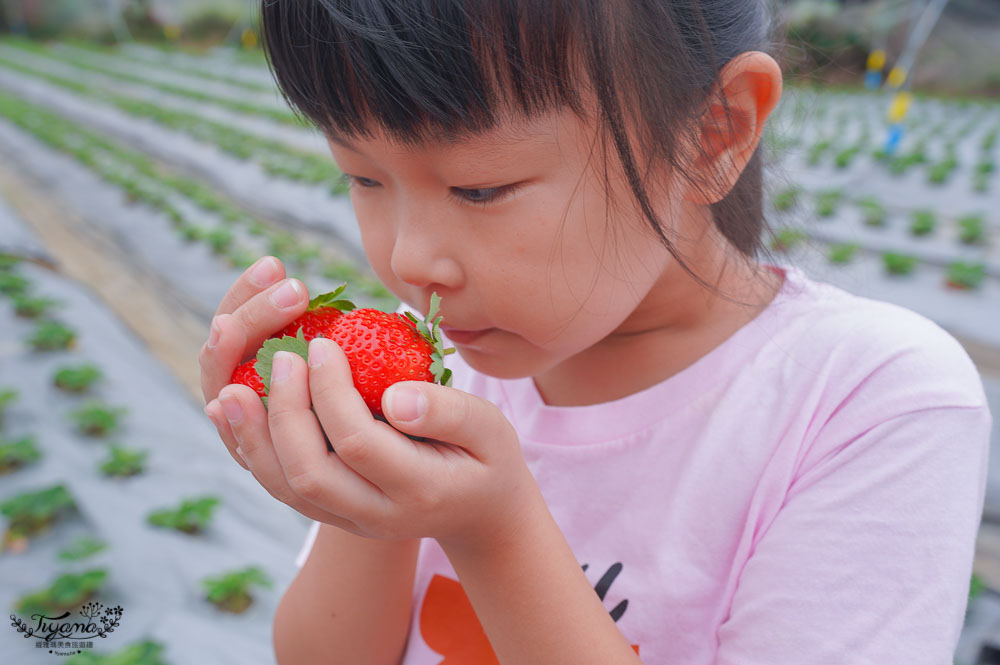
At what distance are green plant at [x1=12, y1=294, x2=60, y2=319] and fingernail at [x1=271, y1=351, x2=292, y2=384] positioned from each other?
339 centimetres

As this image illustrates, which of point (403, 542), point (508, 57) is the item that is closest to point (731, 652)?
point (403, 542)

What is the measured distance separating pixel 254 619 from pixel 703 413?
148cm

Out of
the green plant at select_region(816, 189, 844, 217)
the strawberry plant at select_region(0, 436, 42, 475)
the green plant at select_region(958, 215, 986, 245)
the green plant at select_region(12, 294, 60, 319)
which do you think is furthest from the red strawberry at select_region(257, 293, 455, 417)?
the green plant at select_region(816, 189, 844, 217)

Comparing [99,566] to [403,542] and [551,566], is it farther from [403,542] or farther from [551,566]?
[551,566]

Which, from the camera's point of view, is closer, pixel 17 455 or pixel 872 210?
pixel 17 455

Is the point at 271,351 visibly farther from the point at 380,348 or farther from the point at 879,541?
the point at 879,541

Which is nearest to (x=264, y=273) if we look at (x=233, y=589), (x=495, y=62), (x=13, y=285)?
(x=495, y=62)

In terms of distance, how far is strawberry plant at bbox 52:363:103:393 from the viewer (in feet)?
9.80

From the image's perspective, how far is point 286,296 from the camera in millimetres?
780

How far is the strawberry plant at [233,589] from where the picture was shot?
1988 mm

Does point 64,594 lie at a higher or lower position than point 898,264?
higher

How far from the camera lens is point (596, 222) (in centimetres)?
77

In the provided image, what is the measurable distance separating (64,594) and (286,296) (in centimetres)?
159

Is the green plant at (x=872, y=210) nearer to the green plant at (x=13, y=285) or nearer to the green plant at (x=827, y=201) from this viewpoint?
the green plant at (x=827, y=201)
